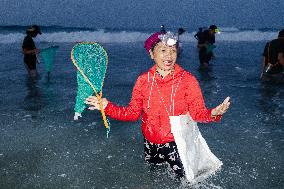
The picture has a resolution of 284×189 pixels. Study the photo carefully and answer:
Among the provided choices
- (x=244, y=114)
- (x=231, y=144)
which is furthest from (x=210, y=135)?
(x=244, y=114)

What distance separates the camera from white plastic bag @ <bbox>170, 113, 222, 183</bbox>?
11.7 feet

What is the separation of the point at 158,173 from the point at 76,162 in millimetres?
1276

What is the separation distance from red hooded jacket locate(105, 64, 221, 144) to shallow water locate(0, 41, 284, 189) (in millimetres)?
935


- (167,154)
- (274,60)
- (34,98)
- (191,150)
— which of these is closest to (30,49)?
(34,98)

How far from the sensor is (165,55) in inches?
140

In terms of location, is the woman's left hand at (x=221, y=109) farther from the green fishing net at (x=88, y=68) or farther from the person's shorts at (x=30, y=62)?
the person's shorts at (x=30, y=62)

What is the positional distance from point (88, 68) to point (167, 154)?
126 cm

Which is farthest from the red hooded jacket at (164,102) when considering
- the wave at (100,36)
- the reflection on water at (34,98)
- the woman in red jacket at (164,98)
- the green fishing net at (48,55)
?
the wave at (100,36)

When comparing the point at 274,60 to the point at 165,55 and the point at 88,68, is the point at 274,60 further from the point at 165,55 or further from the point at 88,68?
the point at 88,68

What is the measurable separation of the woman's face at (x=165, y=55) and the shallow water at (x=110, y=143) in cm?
149

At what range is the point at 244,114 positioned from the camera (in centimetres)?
758

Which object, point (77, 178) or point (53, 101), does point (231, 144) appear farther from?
point (53, 101)

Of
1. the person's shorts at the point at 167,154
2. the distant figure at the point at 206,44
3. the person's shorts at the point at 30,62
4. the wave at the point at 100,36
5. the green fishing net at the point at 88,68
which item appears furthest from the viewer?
the wave at the point at 100,36

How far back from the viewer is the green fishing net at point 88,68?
320 centimetres
